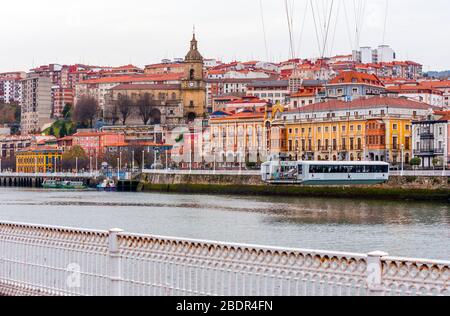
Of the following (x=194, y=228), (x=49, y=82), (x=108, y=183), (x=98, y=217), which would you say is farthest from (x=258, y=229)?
(x=49, y=82)

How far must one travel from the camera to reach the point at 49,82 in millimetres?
152125

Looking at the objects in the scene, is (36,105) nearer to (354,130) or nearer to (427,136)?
(354,130)

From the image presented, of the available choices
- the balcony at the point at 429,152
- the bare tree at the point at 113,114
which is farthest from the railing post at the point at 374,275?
the bare tree at the point at 113,114

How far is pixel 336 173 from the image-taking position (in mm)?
56344

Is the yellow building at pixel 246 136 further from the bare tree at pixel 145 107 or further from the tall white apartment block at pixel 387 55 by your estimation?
the tall white apartment block at pixel 387 55

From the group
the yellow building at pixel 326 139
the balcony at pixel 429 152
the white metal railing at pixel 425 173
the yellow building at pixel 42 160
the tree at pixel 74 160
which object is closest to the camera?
the white metal railing at pixel 425 173

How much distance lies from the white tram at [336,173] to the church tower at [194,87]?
6560 cm

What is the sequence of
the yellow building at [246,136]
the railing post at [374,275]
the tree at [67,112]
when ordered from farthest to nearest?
1. the tree at [67,112]
2. the yellow building at [246,136]
3. the railing post at [374,275]

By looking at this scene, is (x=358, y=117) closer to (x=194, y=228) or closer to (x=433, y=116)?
(x=433, y=116)

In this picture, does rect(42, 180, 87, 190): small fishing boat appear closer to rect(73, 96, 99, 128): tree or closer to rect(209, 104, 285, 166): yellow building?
rect(209, 104, 285, 166): yellow building

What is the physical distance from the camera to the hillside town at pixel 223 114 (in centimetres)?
7138

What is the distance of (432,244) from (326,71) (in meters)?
97.7

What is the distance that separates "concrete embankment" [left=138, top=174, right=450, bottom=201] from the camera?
169 feet
